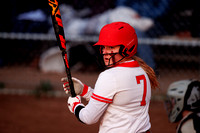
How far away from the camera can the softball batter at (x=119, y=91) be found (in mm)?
1837

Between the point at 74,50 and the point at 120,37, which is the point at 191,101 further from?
the point at 74,50

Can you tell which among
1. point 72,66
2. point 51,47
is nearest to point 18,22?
point 51,47

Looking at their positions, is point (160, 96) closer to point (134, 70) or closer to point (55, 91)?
point (55, 91)

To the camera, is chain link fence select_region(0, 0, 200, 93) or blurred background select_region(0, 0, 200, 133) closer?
blurred background select_region(0, 0, 200, 133)

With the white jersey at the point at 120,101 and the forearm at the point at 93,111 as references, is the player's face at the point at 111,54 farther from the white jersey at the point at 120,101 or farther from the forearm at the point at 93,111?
the forearm at the point at 93,111

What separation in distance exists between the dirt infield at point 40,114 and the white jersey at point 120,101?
226 centimetres

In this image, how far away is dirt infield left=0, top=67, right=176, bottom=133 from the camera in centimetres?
414

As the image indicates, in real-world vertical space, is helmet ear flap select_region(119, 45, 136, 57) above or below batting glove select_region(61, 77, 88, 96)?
above

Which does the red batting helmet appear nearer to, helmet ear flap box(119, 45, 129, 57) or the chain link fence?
helmet ear flap box(119, 45, 129, 57)

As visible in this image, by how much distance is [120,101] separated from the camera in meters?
1.87

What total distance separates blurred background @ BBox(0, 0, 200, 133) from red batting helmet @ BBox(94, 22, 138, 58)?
254 cm

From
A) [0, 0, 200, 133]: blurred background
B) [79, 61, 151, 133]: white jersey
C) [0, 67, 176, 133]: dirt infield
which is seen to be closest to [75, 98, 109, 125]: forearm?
[79, 61, 151, 133]: white jersey

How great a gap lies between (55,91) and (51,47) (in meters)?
2.44

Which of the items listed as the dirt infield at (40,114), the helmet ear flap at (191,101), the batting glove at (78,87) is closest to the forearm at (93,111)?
the batting glove at (78,87)
